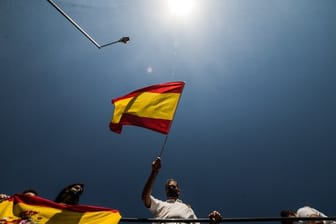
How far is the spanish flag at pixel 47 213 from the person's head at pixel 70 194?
21.1 inches

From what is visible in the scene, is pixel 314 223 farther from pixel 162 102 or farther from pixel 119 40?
pixel 119 40

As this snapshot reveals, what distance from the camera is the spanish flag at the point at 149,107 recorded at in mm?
6326

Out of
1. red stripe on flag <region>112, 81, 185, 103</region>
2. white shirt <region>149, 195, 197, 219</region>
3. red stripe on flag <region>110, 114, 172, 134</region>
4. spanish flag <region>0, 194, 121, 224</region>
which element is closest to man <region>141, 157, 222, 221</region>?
white shirt <region>149, 195, 197, 219</region>

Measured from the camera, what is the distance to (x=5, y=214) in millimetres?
4902

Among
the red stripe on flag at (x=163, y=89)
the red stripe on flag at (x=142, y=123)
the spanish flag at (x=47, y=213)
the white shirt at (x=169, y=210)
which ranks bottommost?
the spanish flag at (x=47, y=213)

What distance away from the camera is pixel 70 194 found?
5738 mm

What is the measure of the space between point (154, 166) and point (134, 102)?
1.67 meters

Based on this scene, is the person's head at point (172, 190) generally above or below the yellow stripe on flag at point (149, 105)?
below

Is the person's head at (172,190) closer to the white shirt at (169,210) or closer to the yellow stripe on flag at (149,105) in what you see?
the white shirt at (169,210)

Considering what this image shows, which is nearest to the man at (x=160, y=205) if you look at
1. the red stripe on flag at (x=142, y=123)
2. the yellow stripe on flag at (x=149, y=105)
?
the red stripe on flag at (x=142, y=123)

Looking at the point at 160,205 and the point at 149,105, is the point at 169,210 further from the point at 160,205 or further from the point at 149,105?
the point at 149,105

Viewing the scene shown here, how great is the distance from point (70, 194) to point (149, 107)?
2.33 m

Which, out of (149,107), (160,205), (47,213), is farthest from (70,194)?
(149,107)

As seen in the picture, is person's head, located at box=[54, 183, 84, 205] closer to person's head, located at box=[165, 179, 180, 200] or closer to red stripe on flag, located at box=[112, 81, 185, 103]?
person's head, located at box=[165, 179, 180, 200]
